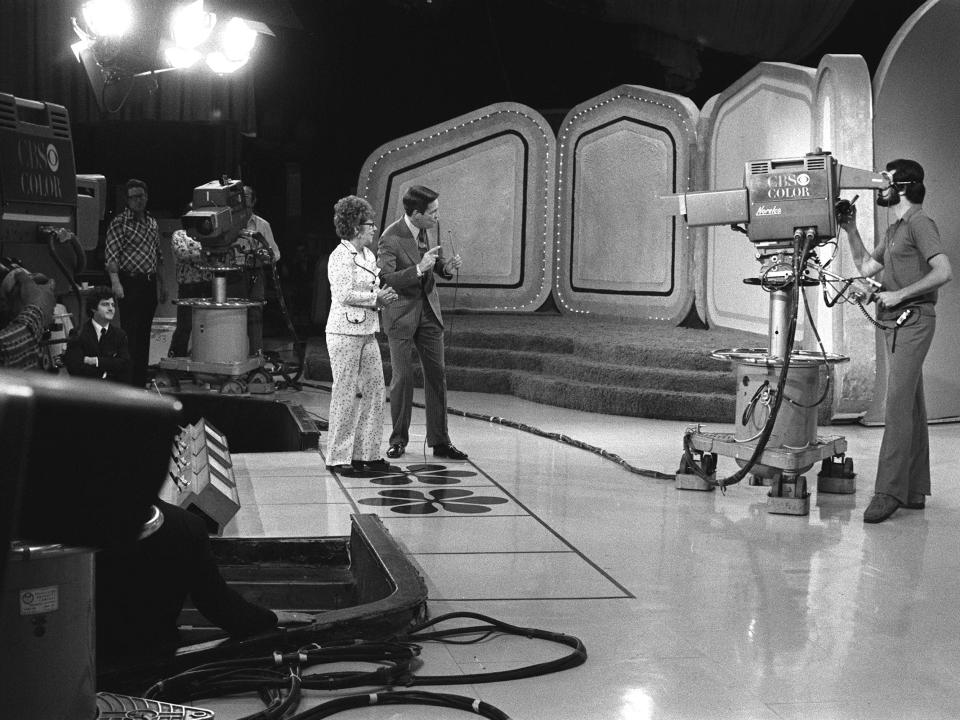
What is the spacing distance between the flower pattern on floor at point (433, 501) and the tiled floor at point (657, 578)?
0.01 m

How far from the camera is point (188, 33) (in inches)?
469

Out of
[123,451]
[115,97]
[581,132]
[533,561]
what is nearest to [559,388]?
[581,132]

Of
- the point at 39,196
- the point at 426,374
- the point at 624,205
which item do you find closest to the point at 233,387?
the point at 426,374

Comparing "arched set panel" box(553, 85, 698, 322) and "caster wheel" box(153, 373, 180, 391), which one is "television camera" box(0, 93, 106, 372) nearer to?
"caster wheel" box(153, 373, 180, 391)

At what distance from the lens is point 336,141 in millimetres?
13641

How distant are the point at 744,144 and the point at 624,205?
70.6 inches

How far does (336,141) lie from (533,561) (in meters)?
9.84

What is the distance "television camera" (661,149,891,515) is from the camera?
543 centimetres

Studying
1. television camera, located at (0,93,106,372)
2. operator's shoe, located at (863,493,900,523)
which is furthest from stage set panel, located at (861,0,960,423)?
television camera, located at (0,93,106,372)

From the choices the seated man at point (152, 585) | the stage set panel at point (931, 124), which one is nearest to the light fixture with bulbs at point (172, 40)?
the stage set panel at point (931, 124)

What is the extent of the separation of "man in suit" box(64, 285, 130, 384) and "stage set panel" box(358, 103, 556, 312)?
15.8 feet

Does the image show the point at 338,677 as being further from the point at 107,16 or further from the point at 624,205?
the point at 107,16

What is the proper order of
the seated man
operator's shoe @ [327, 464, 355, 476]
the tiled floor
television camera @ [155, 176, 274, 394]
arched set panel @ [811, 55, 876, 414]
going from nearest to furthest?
the seated man → the tiled floor → operator's shoe @ [327, 464, 355, 476] → arched set panel @ [811, 55, 876, 414] → television camera @ [155, 176, 274, 394]

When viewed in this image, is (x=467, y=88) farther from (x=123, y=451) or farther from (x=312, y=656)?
(x=123, y=451)
